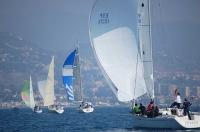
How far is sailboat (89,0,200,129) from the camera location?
1893 inches

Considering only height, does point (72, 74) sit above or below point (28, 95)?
above

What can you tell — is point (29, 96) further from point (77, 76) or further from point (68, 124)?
point (68, 124)

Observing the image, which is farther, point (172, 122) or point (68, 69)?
point (68, 69)

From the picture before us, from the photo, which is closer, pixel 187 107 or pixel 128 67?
pixel 187 107

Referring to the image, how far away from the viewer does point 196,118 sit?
4506 centimetres

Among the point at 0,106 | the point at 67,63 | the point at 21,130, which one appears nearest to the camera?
the point at 21,130

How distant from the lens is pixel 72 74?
3529 inches

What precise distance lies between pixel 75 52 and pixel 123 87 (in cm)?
4274

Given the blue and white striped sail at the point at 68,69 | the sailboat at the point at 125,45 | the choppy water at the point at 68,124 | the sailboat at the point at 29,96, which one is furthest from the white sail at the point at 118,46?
the sailboat at the point at 29,96

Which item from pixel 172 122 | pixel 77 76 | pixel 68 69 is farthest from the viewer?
pixel 77 76

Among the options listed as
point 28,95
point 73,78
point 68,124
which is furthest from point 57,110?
point 68,124

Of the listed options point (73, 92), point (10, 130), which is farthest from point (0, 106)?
point (10, 130)

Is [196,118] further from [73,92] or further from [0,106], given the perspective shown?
[0,106]

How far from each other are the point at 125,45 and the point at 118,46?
0.53 m
